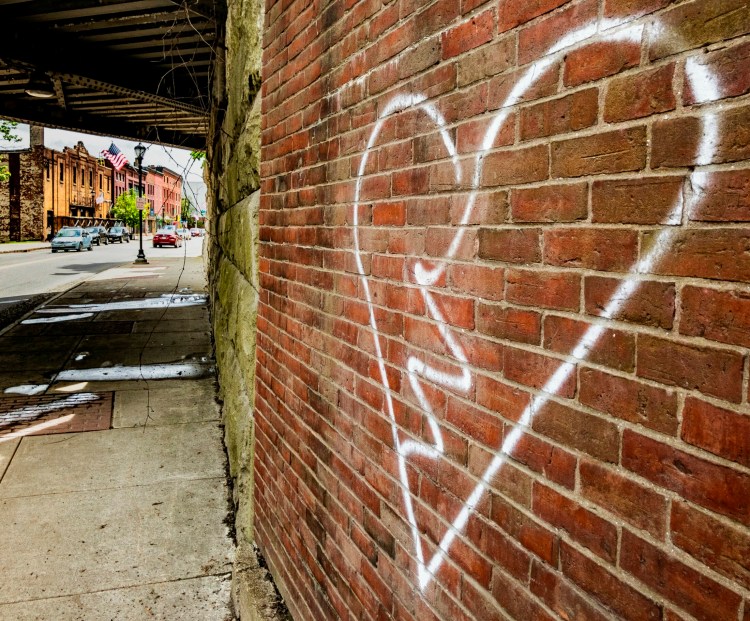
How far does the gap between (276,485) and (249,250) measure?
1464mm

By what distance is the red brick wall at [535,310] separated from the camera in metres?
0.91

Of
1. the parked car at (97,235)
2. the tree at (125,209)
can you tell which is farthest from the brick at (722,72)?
the tree at (125,209)

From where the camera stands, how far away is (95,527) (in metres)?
3.64

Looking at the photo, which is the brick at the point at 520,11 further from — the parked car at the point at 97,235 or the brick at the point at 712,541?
the parked car at the point at 97,235

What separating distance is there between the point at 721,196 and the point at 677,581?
0.62 metres

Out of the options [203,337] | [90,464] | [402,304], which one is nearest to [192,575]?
[90,464]

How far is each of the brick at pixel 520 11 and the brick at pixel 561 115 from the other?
188 mm

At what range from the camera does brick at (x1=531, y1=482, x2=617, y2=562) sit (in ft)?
3.52

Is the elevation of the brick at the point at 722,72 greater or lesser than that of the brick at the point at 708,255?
greater

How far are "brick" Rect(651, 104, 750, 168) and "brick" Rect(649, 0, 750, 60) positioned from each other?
0.38 ft

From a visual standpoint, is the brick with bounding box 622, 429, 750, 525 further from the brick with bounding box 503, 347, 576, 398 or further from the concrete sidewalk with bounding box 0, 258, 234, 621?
the concrete sidewalk with bounding box 0, 258, 234, 621

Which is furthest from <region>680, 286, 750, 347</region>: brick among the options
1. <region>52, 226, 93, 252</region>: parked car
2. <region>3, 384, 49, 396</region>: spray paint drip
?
<region>52, 226, 93, 252</region>: parked car

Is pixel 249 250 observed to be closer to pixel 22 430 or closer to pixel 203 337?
pixel 22 430

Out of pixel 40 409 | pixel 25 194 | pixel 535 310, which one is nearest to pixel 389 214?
pixel 535 310
